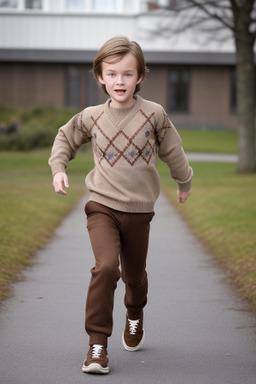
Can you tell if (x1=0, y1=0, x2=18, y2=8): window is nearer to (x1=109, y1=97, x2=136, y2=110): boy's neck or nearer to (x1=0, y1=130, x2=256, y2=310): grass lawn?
(x1=0, y1=130, x2=256, y2=310): grass lawn

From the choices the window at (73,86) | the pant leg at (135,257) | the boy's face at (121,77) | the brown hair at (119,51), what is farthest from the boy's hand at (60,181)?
the window at (73,86)

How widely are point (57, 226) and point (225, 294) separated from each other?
5.21 metres

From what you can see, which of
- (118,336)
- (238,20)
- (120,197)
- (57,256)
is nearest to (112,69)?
(120,197)

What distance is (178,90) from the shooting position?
38.3 meters

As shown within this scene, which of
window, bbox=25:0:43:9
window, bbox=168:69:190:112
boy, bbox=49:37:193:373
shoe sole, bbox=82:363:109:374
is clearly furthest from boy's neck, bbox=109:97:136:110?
window, bbox=168:69:190:112

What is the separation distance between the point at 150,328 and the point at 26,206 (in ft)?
25.9

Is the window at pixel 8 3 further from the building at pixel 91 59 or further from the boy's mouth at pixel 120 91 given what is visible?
the boy's mouth at pixel 120 91

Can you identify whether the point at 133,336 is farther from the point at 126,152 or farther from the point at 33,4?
the point at 33,4

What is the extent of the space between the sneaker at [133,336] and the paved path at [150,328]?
0.23ft

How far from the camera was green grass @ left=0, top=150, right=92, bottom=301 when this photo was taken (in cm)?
866

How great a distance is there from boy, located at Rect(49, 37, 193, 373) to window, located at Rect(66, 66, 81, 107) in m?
33.0

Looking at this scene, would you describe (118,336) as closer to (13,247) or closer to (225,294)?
(225,294)

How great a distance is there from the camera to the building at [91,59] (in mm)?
36312

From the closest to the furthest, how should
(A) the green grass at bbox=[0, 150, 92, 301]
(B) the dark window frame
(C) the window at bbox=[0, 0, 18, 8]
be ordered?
(A) the green grass at bbox=[0, 150, 92, 301], (C) the window at bbox=[0, 0, 18, 8], (B) the dark window frame
